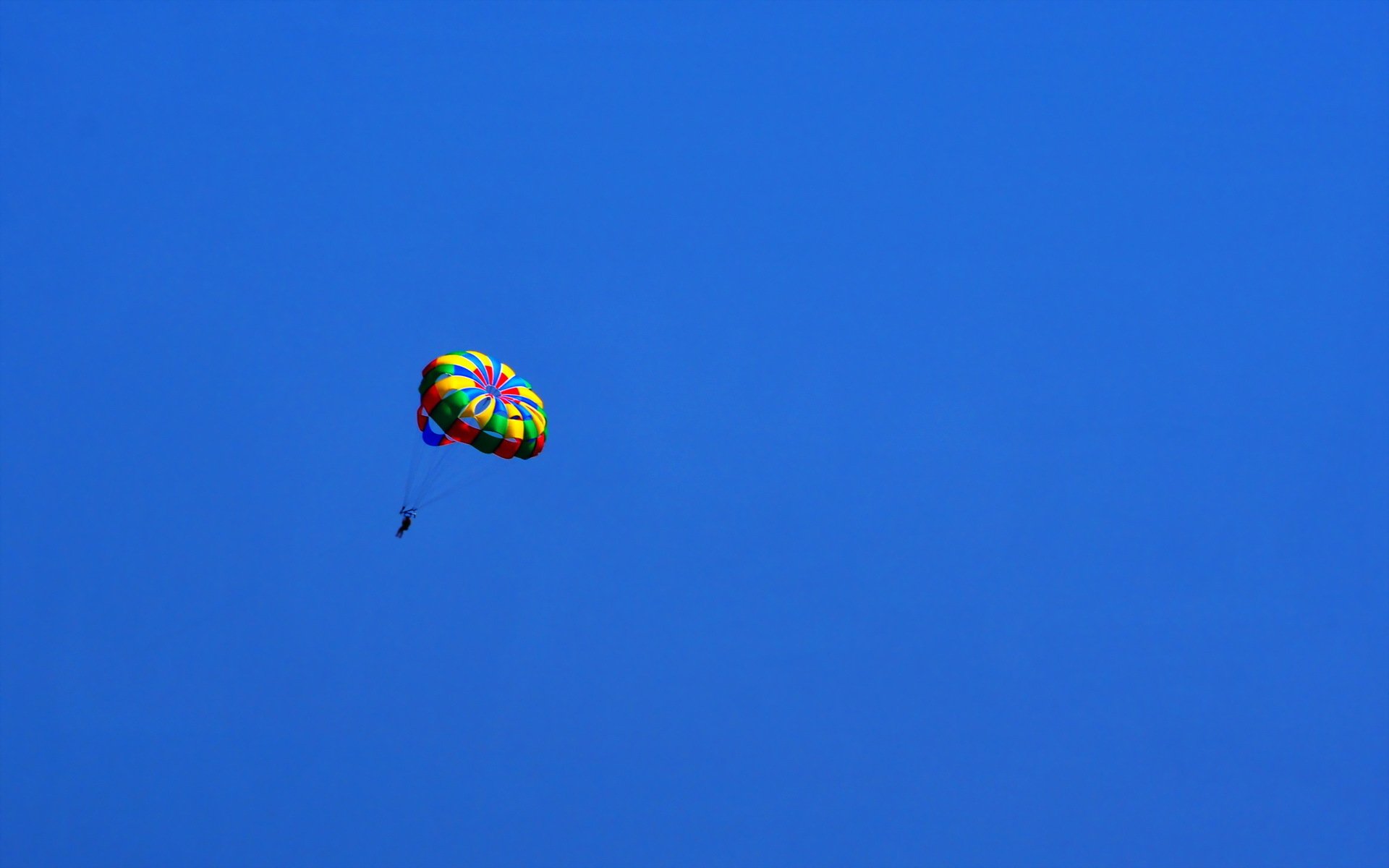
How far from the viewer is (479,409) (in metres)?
59.1

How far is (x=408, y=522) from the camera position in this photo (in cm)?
6078

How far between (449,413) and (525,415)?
83.1 inches

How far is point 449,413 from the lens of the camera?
58875 mm

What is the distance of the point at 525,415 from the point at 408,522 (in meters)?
4.15

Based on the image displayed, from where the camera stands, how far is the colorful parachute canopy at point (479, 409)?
5888cm

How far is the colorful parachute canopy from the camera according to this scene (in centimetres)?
5888

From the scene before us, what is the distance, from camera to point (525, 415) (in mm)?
60000

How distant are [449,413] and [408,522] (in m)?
3.56
